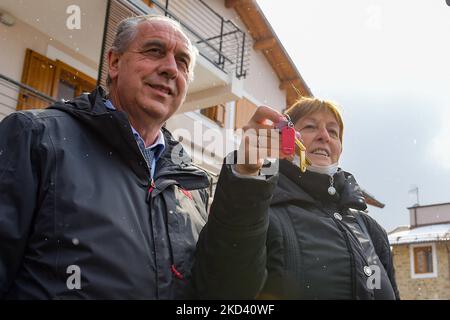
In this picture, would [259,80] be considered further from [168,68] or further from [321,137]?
[168,68]

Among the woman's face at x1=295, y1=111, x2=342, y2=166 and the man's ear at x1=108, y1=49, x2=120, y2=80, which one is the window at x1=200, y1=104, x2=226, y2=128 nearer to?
the woman's face at x1=295, y1=111, x2=342, y2=166

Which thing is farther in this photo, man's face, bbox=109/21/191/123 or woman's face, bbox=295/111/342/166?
woman's face, bbox=295/111/342/166

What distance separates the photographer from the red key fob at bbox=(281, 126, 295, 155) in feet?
5.28

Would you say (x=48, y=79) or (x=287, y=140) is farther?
(x=48, y=79)

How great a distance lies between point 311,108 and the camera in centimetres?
258

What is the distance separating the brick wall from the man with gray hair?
1918 cm

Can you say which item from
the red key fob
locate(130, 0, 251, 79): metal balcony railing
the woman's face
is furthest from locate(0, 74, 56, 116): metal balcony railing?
the red key fob

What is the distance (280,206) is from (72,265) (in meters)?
1.01

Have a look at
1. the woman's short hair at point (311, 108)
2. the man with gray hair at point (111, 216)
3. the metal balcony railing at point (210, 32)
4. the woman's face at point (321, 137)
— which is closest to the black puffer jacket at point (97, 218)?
the man with gray hair at point (111, 216)

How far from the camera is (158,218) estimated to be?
176cm

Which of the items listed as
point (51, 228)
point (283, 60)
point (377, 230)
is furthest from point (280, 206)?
point (283, 60)

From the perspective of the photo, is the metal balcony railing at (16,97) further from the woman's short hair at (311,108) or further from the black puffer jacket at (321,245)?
Answer: the black puffer jacket at (321,245)

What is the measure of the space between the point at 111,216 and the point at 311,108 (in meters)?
1.36

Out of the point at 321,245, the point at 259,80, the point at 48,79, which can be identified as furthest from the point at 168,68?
the point at 259,80
